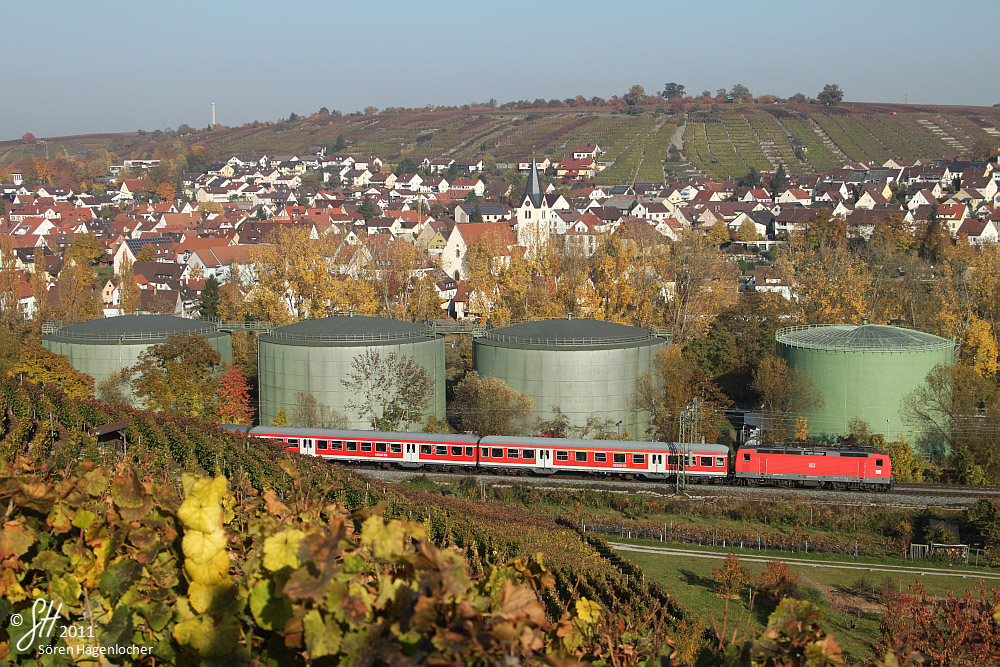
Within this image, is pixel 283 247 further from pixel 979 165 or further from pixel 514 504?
pixel 979 165

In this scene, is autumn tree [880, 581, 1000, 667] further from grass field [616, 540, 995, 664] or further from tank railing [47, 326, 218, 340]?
tank railing [47, 326, 218, 340]

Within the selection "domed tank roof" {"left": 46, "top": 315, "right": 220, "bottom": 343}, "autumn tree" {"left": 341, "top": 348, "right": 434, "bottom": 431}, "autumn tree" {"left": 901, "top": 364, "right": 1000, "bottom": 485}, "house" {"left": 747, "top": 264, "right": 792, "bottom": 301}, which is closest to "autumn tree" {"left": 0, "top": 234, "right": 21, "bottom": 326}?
"domed tank roof" {"left": 46, "top": 315, "right": 220, "bottom": 343}

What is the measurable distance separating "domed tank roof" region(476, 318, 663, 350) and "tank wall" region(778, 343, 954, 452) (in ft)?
22.5

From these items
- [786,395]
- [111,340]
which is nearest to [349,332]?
[111,340]

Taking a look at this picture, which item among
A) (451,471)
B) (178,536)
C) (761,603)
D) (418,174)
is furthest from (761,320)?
(418,174)

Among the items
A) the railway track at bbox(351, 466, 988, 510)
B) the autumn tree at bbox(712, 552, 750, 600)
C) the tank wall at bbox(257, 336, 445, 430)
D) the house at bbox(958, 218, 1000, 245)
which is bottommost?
the autumn tree at bbox(712, 552, 750, 600)

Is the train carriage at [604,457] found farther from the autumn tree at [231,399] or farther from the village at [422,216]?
the village at [422,216]

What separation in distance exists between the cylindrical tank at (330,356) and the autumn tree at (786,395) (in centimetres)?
1222

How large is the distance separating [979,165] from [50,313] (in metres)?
112

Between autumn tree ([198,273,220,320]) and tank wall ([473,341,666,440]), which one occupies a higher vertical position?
autumn tree ([198,273,220,320])

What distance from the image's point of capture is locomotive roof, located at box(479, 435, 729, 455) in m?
28.3

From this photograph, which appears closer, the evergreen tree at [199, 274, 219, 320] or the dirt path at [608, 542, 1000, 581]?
the dirt path at [608, 542, 1000, 581]

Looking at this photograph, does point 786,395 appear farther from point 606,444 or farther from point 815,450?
point 606,444

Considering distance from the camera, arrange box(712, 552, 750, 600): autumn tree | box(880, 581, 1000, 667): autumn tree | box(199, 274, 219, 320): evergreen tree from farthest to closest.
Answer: box(199, 274, 219, 320): evergreen tree, box(712, 552, 750, 600): autumn tree, box(880, 581, 1000, 667): autumn tree
